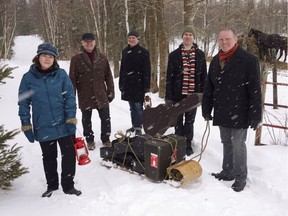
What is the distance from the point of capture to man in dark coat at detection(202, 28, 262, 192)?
159 inches

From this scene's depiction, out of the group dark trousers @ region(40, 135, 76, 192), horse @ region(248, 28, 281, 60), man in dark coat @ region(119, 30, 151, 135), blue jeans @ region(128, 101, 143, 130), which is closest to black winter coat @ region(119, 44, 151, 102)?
man in dark coat @ region(119, 30, 151, 135)

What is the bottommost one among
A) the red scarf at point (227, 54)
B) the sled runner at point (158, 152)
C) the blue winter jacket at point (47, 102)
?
the sled runner at point (158, 152)

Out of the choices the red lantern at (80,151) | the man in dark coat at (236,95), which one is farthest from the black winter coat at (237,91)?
the red lantern at (80,151)

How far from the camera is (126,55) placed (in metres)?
6.54

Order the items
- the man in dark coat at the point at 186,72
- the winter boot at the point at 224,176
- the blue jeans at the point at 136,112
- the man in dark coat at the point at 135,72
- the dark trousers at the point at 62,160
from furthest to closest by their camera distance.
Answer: the blue jeans at the point at 136,112 < the man in dark coat at the point at 135,72 < the man in dark coat at the point at 186,72 < the winter boot at the point at 224,176 < the dark trousers at the point at 62,160

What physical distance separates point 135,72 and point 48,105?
2.81 metres

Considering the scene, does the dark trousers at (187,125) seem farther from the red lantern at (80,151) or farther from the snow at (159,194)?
the red lantern at (80,151)

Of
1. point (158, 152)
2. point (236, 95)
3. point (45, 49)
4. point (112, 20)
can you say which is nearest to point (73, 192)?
point (158, 152)

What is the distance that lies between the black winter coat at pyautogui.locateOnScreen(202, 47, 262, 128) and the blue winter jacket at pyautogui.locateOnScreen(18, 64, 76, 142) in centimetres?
199

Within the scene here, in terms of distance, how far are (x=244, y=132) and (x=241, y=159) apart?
0.37m

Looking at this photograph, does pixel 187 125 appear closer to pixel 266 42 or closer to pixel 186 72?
pixel 186 72

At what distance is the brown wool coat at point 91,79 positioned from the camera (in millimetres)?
5856

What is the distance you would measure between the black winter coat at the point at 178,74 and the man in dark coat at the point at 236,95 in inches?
33.4

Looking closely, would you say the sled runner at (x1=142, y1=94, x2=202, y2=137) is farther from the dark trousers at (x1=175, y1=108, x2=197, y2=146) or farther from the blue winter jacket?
the blue winter jacket
